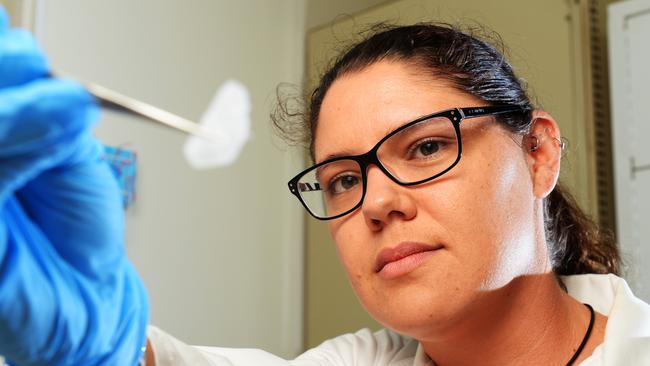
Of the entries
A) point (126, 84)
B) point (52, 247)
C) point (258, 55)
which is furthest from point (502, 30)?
point (52, 247)

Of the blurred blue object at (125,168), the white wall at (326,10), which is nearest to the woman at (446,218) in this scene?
the blurred blue object at (125,168)

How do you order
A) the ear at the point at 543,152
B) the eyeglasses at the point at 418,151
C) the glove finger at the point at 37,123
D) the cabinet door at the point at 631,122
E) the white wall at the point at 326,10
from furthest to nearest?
the white wall at the point at 326,10 < the cabinet door at the point at 631,122 < the ear at the point at 543,152 < the eyeglasses at the point at 418,151 < the glove finger at the point at 37,123

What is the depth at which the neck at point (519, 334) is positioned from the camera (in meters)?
1.03

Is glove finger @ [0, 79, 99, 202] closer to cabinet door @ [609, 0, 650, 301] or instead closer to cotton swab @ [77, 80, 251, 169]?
cotton swab @ [77, 80, 251, 169]

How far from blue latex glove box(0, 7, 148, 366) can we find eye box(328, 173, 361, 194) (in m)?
0.48

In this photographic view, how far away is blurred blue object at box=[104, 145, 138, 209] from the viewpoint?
6.03 ft

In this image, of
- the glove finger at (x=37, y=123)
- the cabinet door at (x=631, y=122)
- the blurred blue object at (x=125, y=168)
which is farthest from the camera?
the blurred blue object at (x=125, y=168)

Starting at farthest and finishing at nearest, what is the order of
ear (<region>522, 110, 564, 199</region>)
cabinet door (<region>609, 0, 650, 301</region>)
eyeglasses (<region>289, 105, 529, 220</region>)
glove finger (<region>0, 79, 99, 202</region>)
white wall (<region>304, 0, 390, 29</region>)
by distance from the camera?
1. white wall (<region>304, 0, 390, 29</region>)
2. cabinet door (<region>609, 0, 650, 301</region>)
3. ear (<region>522, 110, 564, 199</region>)
4. eyeglasses (<region>289, 105, 529, 220</region>)
5. glove finger (<region>0, 79, 99, 202</region>)

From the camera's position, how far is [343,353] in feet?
3.82

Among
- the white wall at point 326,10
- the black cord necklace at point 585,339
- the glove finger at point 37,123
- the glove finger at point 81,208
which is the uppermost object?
the white wall at point 326,10

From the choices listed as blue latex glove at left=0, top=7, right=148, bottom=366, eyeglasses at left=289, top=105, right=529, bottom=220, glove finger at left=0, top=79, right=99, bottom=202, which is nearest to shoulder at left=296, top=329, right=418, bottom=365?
eyeglasses at left=289, top=105, right=529, bottom=220

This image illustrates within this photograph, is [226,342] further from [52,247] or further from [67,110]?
[67,110]

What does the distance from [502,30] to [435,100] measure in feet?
3.37

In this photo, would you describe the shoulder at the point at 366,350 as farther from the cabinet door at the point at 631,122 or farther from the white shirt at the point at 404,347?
the cabinet door at the point at 631,122
